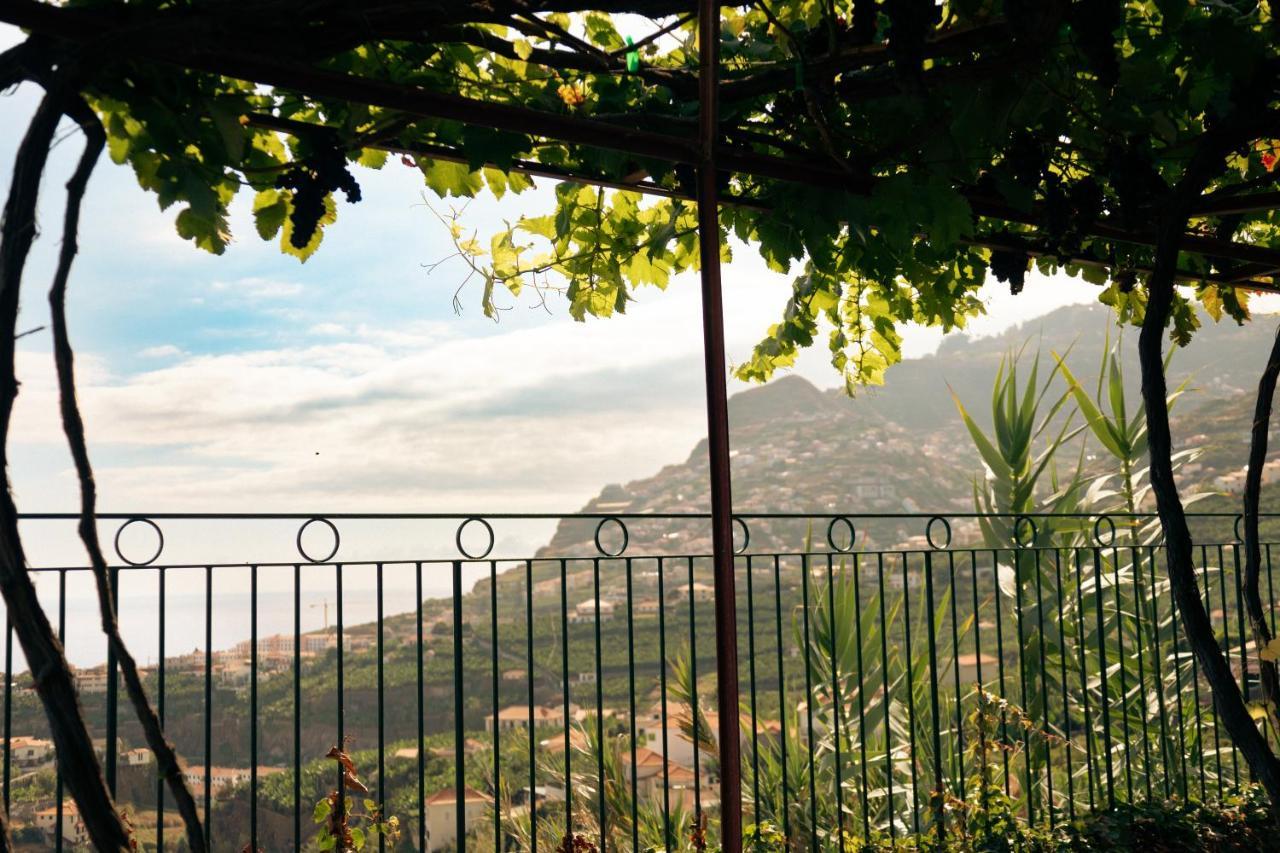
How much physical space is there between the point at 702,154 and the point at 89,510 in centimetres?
119

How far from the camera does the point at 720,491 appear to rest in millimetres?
1927

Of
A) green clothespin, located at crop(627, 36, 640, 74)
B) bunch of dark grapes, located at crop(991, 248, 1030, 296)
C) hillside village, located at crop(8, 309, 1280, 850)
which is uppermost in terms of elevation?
green clothespin, located at crop(627, 36, 640, 74)

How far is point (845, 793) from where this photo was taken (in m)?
6.07

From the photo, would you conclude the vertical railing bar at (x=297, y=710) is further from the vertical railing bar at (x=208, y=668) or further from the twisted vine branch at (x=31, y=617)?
the twisted vine branch at (x=31, y=617)

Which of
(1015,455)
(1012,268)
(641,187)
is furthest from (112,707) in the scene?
(1015,455)

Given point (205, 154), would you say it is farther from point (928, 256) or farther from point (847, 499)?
point (847, 499)

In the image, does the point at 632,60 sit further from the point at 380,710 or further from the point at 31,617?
the point at 380,710

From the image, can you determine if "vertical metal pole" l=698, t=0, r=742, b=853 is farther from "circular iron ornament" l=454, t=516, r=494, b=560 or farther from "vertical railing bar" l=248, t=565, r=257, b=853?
"vertical railing bar" l=248, t=565, r=257, b=853

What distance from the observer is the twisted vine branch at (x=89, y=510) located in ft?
4.30

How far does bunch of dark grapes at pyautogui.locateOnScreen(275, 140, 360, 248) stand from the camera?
1923mm

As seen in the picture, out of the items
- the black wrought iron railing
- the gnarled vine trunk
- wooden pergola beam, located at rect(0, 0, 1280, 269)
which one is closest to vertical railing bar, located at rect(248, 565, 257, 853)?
the black wrought iron railing

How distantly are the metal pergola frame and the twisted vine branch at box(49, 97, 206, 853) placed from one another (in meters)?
0.19

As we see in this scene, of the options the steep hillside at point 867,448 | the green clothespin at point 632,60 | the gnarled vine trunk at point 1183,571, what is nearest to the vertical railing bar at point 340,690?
the green clothespin at point 632,60

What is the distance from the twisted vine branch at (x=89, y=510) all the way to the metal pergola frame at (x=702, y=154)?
7.3 inches
